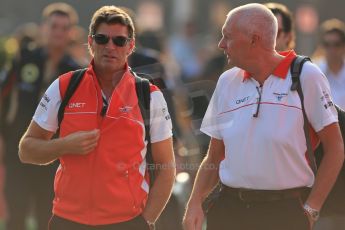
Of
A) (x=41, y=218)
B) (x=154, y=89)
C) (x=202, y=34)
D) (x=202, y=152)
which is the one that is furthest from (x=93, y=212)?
(x=202, y=34)

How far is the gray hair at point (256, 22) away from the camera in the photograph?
5.59 metres

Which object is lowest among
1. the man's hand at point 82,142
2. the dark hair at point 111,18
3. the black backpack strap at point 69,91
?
the man's hand at point 82,142

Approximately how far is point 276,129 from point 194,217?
731 mm

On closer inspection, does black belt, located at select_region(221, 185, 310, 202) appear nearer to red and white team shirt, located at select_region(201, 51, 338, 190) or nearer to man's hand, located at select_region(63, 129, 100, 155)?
red and white team shirt, located at select_region(201, 51, 338, 190)

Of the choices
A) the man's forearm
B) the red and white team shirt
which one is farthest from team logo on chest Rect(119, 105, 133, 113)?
the red and white team shirt

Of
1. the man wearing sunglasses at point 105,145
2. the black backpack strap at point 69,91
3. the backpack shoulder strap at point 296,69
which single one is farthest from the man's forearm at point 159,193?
the backpack shoulder strap at point 296,69

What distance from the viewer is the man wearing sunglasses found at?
18.1ft

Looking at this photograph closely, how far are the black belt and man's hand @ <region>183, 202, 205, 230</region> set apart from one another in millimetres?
252

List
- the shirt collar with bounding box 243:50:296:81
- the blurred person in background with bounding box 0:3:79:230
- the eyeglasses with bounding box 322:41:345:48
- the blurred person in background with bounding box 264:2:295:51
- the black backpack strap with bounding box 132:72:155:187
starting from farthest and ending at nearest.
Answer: the eyeglasses with bounding box 322:41:345:48 → the blurred person in background with bounding box 0:3:79:230 → the blurred person in background with bounding box 264:2:295:51 → the black backpack strap with bounding box 132:72:155:187 → the shirt collar with bounding box 243:50:296:81

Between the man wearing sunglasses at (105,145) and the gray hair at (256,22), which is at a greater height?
the gray hair at (256,22)

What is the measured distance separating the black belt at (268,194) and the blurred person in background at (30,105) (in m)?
3.26

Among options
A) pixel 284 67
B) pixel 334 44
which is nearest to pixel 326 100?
pixel 284 67

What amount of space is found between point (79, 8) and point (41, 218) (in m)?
26.3

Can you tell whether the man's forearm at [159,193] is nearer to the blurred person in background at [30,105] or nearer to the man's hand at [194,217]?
the man's hand at [194,217]
